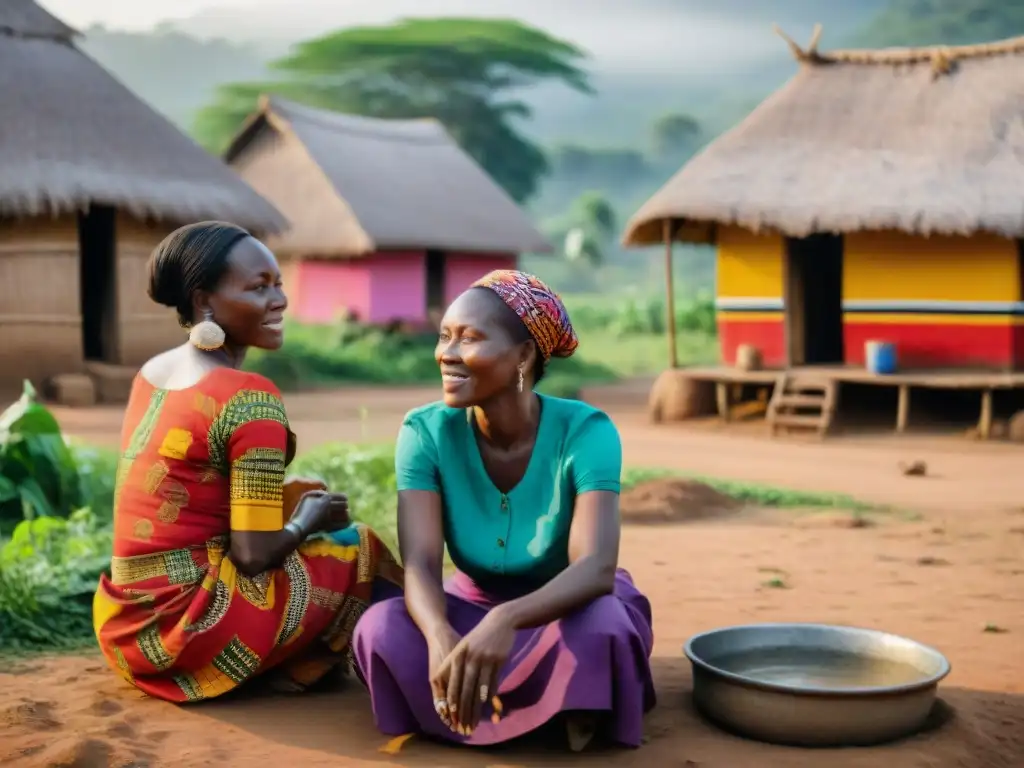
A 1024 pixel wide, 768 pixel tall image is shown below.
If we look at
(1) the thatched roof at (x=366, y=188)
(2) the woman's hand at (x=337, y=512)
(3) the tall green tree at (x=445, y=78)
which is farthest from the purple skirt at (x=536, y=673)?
(3) the tall green tree at (x=445, y=78)

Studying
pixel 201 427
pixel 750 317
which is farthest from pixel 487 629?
pixel 750 317

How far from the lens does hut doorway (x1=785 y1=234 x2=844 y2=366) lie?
38.7 feet

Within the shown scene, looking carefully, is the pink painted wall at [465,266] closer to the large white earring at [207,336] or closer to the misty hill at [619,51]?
the large white earring at [207,336]

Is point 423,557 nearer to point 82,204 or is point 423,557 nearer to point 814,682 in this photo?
point 814,682

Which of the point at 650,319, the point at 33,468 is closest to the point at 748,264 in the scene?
the point at 33,468

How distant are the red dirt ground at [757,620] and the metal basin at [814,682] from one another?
0.06 meters

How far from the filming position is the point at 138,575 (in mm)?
3223

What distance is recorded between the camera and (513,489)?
312cm

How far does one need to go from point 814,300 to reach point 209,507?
11180mm

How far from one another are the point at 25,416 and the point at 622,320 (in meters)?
20.7

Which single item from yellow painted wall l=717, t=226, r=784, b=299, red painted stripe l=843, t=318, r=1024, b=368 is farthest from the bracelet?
yellow painted wall l=717, t=226, r=784, b=299

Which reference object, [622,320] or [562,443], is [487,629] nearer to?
[562,443]

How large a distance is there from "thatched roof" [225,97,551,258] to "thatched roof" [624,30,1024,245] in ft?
21.9

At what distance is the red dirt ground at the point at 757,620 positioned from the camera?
2.93 meters
